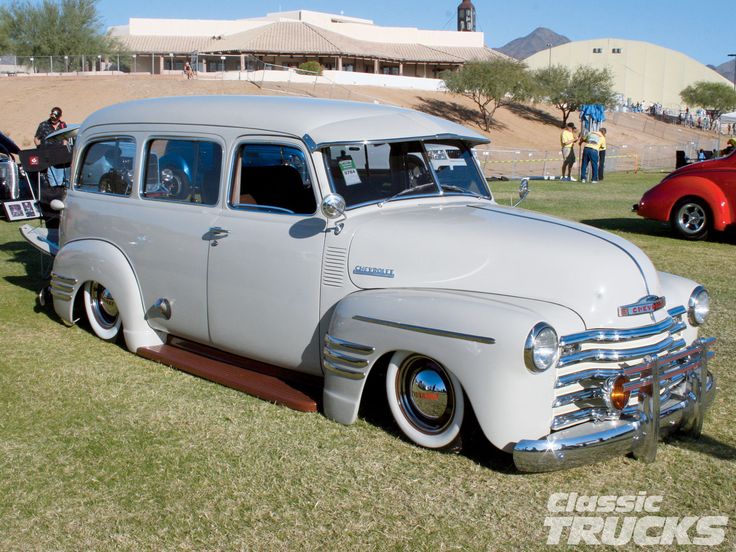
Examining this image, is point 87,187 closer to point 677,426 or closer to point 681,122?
point 677,426

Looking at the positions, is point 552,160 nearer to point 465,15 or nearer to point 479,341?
point 479,341

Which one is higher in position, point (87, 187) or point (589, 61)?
point (589, 61)

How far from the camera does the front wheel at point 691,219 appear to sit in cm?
1270

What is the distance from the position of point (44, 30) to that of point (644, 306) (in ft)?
236

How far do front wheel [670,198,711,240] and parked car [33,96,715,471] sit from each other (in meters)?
7.94

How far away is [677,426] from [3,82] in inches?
2198

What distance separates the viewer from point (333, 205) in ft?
15.9

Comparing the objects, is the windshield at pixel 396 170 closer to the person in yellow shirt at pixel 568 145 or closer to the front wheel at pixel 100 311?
the front wheel at pixel 100 311

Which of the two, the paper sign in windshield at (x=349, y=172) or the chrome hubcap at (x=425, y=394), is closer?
the chrome hubcap at (x=425, y=394)

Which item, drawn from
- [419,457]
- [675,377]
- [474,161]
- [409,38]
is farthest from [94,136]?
[409,38]

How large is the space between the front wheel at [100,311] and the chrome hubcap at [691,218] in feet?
30.5

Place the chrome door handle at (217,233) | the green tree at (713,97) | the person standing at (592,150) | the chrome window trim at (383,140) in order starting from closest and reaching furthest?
the chrome window trim at (383,140), the chrome door handle at (217,233), the person standing at (592,150), the green tree at (713,97)

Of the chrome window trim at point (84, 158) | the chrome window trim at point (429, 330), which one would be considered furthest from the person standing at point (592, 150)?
the chrome window trim at point (429, 330)

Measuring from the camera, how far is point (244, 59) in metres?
54.8
